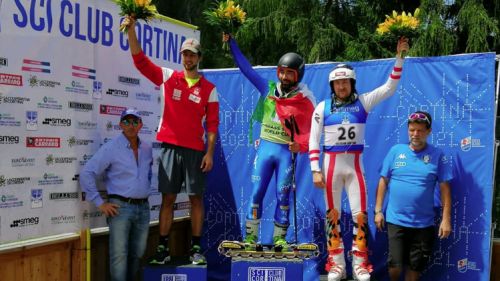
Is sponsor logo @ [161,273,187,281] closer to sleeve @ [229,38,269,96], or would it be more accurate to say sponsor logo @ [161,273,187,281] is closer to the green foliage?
sleeve @ [229,38,269,96]

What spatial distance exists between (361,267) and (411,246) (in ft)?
1.51

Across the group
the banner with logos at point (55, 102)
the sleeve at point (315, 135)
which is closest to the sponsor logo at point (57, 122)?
the banner with logos at point (55, 102)

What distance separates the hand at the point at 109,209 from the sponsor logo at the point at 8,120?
2.99 feet

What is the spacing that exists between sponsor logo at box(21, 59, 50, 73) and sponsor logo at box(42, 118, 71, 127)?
1.24ft

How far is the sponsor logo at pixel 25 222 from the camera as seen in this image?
4078 mm

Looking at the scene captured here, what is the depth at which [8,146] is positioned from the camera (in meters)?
4.03

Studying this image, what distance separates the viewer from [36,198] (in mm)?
4254

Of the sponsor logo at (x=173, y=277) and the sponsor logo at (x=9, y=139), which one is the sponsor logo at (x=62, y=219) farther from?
the sponsor logo at (x=173, y=277)

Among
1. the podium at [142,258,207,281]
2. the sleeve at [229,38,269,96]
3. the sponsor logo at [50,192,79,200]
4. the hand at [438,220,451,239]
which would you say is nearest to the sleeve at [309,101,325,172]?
the sleeve at [229,38,269,96]

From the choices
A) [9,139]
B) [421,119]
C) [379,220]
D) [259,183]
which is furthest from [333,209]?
[9,139]

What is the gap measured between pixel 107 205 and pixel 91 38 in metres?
1.43

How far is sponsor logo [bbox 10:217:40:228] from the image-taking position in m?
4.08

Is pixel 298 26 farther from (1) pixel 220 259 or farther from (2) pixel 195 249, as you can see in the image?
(2) pixel 195 249

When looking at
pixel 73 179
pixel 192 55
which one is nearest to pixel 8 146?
pixel 73 179
